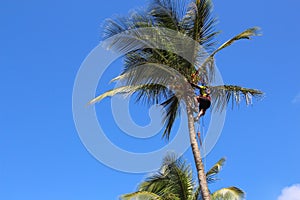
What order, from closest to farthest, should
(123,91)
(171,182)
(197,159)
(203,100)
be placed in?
(197,159) → (203,100) → (123,91) → (171,182)

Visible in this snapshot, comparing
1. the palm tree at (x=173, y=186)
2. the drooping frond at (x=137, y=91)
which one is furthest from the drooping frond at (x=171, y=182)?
the drooping frond at (x=137, y=91)

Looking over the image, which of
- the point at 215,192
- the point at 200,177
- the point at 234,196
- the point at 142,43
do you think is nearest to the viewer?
the point at 200,177

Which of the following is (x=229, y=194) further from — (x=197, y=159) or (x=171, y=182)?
(x=197, y=159)

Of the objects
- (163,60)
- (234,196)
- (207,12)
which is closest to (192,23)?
(207,12)

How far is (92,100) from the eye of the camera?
11.2m

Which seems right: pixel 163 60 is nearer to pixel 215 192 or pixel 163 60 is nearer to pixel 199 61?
pixel 199 61

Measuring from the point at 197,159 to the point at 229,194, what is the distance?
4.24 meters

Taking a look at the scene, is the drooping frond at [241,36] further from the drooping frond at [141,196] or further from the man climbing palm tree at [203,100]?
the drooping frond at [141,196]

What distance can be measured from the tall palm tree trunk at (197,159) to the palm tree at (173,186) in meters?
2.73

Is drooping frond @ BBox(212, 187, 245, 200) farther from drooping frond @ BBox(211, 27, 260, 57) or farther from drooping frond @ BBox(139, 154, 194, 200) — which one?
drooping frond @ BBox(211, 27, 260, 57)

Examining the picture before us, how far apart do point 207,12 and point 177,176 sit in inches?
204

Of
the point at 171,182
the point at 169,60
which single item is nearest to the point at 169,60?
the point at 169,60

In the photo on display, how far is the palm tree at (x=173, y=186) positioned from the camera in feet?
42.8

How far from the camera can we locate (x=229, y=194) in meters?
13.3
